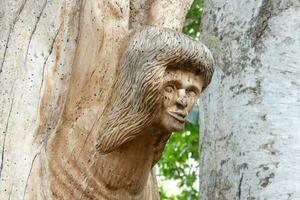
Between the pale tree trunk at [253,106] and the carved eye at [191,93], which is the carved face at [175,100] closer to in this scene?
the carved eye at [191,93]

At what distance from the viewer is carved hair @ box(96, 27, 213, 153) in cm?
228

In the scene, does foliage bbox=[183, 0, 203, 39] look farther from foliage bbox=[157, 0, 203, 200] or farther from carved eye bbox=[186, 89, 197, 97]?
carved eye bbox=[186, 89, 197, 97]

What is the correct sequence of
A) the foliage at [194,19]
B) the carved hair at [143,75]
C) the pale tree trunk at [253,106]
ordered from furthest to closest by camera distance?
1. the foliage at [194,19]
2. the pale tree trunk at [253,106]
3. the carved hair at [143,75]

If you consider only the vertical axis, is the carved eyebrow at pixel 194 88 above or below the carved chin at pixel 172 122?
above

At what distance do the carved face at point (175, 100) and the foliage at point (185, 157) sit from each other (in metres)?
3.08

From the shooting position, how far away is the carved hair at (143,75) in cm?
228

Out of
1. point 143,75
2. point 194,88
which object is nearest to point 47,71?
point 143,75

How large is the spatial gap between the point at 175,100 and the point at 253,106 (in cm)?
95

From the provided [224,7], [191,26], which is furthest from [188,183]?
[224,7]

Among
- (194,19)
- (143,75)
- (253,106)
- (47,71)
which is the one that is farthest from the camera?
(194,19)

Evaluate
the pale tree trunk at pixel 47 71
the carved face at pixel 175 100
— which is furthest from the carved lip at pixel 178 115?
the pale tree trunk at pixel 47 71

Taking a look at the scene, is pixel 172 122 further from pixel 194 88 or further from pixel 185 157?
pixel 185 157

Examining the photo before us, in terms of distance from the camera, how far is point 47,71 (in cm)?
239

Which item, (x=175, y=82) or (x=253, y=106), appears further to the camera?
(x=253, y=106)
